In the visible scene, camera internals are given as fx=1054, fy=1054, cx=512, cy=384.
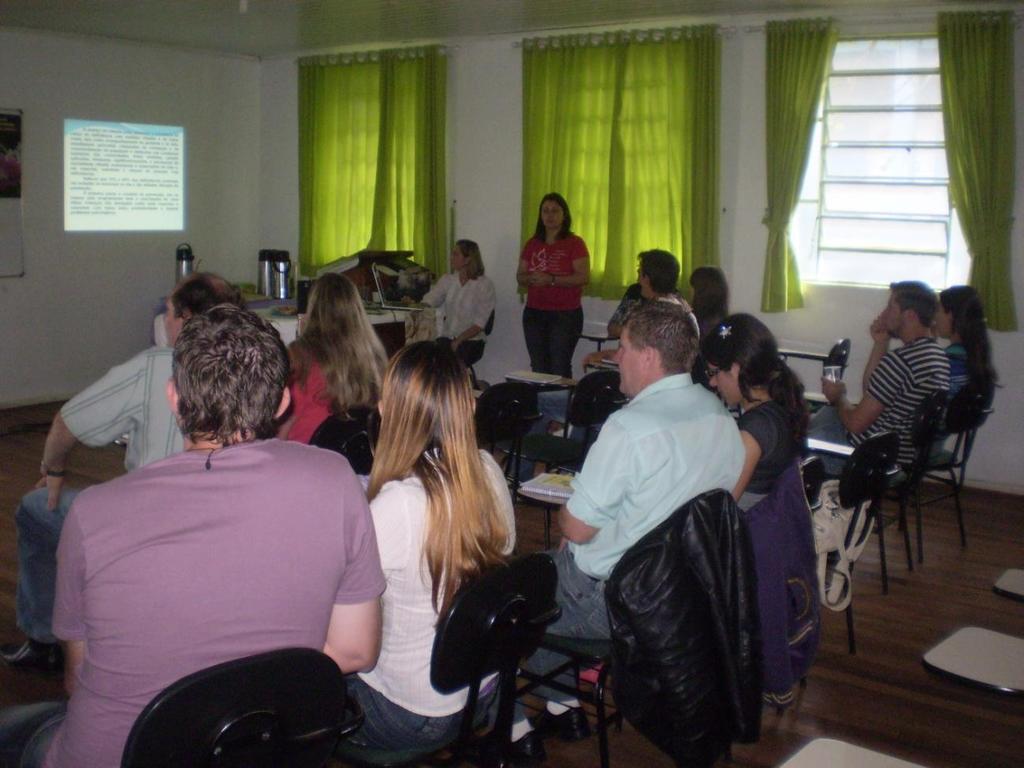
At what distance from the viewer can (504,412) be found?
14.3 feet

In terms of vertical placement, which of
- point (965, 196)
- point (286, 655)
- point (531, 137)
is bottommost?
point (286, 655)

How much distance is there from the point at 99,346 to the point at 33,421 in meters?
1.18

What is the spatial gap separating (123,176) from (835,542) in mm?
6829

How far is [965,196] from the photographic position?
20.2ft

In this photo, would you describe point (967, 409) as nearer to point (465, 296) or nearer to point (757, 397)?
point (757, 397)

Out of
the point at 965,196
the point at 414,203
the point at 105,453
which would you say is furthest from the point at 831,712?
the point at 414,203

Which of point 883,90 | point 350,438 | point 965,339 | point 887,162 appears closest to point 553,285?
point 887,162

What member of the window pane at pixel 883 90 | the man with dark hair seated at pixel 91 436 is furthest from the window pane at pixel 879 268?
the man with dark hair seated at pixel 91 436

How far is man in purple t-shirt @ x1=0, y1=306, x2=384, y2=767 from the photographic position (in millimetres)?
1576

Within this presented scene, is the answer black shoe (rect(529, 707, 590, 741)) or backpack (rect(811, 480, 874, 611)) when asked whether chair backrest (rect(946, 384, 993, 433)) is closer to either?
backpack (rect(811, 480, 874, 611))

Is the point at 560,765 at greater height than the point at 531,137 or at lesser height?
lesser

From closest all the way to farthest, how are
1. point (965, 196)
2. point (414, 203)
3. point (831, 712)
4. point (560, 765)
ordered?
point (560, 765) → point (831, 712) → point (965, 196) → point (414, 203)

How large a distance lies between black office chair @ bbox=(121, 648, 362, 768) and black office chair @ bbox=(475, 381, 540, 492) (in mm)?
2553

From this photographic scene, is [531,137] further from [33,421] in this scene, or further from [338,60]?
Result: [33,421]
